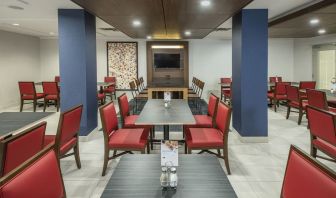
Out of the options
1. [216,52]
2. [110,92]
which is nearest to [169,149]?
[110,92]

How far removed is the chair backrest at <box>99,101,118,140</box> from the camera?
125 inches

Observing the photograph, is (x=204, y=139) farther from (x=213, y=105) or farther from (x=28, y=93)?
(x=28, y=93)

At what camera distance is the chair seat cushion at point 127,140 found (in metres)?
3.24

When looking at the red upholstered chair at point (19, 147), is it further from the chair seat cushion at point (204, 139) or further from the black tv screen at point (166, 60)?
the black tv screen at point (166, 60)

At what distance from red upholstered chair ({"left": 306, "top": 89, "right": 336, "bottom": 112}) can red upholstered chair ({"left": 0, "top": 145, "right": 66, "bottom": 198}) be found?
14.7ft

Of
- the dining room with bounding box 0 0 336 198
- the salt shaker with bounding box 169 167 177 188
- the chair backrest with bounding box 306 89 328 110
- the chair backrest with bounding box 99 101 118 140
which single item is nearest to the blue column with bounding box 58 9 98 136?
the dining room with bounding box 0 0 336 198

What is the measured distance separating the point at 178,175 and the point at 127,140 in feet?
5.27

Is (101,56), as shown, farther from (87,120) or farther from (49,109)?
(87,120)

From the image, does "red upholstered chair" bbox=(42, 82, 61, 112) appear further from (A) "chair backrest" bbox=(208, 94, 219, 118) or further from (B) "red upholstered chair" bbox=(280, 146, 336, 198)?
(B) "red upholstered chair" bbox=(280, 146, 336, 198)

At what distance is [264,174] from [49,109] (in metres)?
6.54

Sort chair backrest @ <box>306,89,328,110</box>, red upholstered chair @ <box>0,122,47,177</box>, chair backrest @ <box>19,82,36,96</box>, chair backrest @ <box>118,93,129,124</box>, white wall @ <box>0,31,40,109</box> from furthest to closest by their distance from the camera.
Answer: white wall @ <box>0,31,40,109</box>, chair backrest @ <box>19,82,36,96</box>, chair backrest @ <box>306,89,328,110</box>, chair backrest @ <box>118,93,129,124</box>, red upholstered chair @ <box>0,122,47,177</box>

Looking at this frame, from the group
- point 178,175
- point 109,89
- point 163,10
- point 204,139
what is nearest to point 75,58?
point 163,10

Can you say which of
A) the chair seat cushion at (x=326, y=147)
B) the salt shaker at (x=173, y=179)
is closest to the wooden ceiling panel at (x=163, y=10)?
the chair seat cushion at (x=326, y=147)

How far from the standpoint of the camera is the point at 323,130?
2.98 meters
